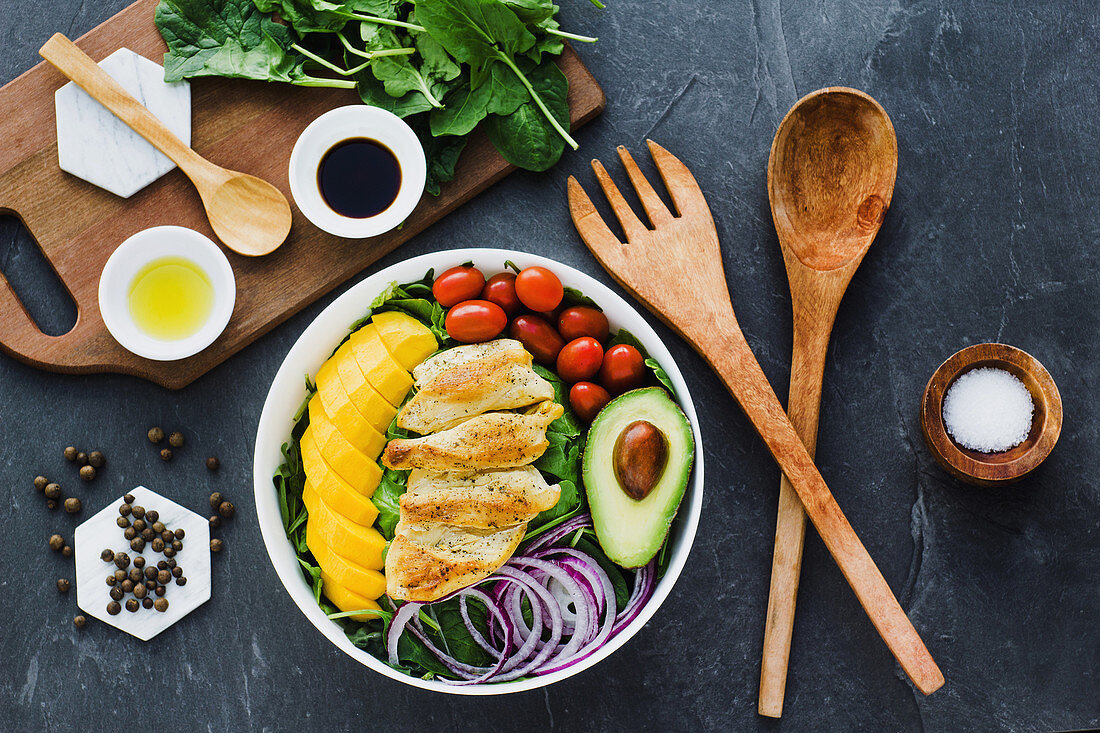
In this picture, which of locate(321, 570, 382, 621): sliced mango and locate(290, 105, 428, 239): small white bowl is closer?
locate(321, 570, 382, 621): sliced mango

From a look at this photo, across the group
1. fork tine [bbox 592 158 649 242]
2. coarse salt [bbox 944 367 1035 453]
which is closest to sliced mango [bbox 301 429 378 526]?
fork tine [bbox 592 158 649 242]

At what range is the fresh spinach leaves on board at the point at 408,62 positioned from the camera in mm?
2359

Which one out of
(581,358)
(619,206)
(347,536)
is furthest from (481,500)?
(619,206)

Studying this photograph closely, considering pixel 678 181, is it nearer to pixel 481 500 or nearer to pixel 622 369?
pixel 622 369

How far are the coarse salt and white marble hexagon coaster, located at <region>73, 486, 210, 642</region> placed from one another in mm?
2379

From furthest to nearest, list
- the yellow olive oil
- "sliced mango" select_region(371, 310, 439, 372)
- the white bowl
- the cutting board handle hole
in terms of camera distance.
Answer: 1. the cutting board handle hole
2. the yellow olive oil
3. "sliced mango" select_region(371, 310, 439, 372)
4. the white bowl

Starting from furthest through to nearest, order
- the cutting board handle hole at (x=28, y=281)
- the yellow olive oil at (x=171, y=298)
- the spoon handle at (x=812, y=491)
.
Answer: the cutting board handle hole at (x=28, y=281) → the yellow olive oil at (x=171, y=298) → the spoon handle at (x=812, y=491)

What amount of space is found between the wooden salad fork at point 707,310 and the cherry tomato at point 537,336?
35 centimetres

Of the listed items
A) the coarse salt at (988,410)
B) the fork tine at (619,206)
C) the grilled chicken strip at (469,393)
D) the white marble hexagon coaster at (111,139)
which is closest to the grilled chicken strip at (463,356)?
the grilled chicken strip at (469,393)

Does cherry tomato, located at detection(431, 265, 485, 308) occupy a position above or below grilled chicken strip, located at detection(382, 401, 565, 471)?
above

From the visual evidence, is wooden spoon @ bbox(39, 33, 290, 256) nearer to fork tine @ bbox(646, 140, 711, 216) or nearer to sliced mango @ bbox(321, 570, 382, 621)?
sliced mango @ bbox(321, 570, 382, 621)

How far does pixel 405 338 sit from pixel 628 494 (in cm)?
75

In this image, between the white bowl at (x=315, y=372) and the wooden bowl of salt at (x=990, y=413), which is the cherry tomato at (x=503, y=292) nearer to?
the white bowl at (x=315, y=372)

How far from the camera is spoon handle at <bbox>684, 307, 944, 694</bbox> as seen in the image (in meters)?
2.28
